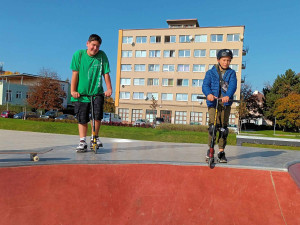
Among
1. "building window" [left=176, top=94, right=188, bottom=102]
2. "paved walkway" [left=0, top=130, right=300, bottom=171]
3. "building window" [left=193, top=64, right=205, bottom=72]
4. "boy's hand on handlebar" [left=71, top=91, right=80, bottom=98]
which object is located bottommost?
"paved walkway" [left=0, top=130, right=300, bottom=171]

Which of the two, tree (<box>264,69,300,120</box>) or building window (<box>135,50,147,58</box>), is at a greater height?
building window (<box>135,50,147,58</box>)

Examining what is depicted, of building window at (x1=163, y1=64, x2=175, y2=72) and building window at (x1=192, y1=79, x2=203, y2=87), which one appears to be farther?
building window at (x1=163, y1=64, x2=175, y2=72)

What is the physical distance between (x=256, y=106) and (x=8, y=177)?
62.0 m

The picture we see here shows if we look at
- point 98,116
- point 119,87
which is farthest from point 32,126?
point 119,87

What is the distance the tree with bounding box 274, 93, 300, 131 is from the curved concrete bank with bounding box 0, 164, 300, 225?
166 feet

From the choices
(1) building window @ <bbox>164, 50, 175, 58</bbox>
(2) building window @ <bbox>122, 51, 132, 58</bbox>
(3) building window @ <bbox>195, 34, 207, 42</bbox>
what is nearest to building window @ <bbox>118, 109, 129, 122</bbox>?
(2) building window @ <bbox>122, 51, 132, 58</bbox>

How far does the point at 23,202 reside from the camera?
8.95 feet

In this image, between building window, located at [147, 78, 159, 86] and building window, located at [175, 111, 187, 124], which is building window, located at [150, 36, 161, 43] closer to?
building window, located at [147, 78, 159, 86]

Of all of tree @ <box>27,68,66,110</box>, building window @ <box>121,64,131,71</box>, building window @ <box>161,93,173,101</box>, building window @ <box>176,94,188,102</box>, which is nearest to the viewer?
tree @ <box>27,68,66,110</box>

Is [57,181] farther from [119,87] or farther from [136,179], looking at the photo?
[119,87]

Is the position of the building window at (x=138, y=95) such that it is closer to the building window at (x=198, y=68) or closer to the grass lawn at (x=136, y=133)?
the building window at (x=198, y=68)

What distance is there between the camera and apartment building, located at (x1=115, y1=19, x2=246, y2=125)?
49.6 m

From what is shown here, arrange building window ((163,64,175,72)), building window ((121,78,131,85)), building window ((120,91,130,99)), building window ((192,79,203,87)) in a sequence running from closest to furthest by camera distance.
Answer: building window ((192,79,203,87)) → building window ((163,64,175,72)) → building window ((121,78,131,85)) → building window ((120,91,130,99))

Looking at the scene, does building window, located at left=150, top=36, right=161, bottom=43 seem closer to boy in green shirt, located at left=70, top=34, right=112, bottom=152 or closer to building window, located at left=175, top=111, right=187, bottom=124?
building window, located at left=175, top=111, right=187, bottom=124
